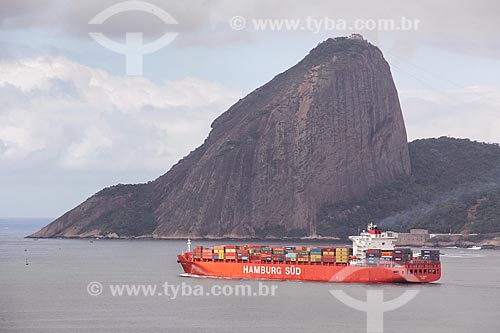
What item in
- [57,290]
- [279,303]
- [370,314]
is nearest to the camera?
[370,314]

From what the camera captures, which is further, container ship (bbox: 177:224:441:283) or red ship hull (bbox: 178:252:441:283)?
container ship (bbox: 177:224:441:283)

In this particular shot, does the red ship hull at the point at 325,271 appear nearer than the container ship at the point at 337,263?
Yes

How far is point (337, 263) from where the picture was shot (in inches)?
5315

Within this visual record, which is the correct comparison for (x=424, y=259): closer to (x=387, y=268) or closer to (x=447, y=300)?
(x=387, y=268)

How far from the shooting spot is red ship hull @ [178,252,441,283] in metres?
132

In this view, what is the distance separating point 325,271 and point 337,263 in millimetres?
1790

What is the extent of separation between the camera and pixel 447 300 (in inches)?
4604

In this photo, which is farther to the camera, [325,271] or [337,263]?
[325,271]

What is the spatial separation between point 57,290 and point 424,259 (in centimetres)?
4504

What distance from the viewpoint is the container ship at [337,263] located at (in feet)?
436

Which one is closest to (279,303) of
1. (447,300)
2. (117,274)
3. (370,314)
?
(370,314)

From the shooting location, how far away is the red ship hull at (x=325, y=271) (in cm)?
13238

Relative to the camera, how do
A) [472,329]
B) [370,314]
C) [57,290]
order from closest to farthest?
Result: [472,329] < [370,314] < [57,290]

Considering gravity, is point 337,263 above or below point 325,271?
above
